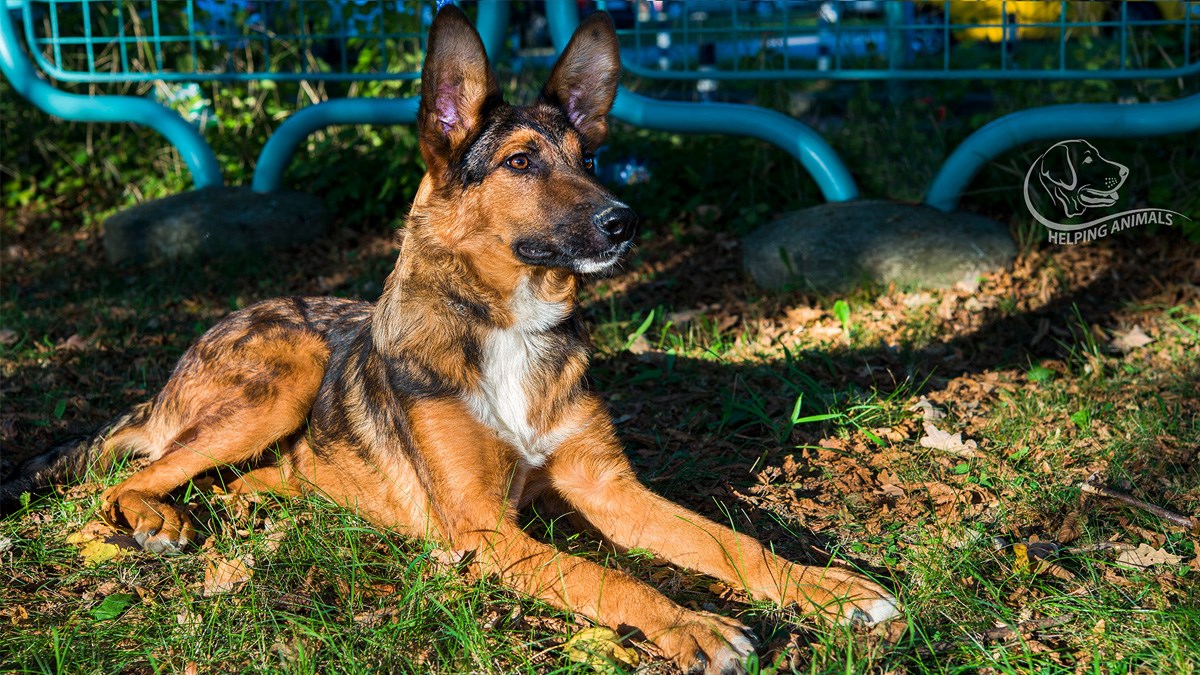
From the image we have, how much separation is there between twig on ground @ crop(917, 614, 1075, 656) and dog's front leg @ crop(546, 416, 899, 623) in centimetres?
16

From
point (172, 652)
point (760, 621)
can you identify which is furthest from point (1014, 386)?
point (172, 652)

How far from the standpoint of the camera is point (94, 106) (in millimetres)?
7996

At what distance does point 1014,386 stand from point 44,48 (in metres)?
8.57

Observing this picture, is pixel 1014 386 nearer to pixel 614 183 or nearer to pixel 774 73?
pixel 774 73

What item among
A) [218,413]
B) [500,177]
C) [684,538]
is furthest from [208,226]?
[684,538]

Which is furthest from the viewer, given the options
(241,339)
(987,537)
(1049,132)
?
(1049,132)

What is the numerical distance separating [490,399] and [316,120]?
495 cm

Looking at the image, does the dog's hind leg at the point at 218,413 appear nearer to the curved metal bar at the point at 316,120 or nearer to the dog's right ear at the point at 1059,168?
the curved metal bar at the point at 316,120

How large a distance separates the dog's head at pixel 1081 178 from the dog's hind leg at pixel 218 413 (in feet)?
16.0

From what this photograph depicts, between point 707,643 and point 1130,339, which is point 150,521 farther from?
point 1130,339

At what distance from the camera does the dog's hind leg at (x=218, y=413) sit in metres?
3.80

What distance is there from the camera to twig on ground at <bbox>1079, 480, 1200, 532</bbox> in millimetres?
3461

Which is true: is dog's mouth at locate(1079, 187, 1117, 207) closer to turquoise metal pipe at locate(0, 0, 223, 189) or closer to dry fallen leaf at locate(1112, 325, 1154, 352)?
dry fallen leaf at locate(1112, 325, 1154, 352)

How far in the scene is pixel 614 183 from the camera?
312 inches
